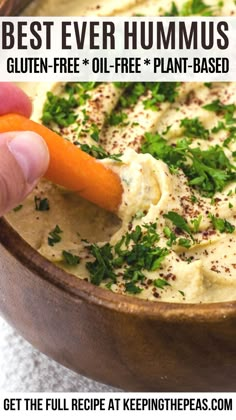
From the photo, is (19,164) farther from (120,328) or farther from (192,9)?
(192,9)

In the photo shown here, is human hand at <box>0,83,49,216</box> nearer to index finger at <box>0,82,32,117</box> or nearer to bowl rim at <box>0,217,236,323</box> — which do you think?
bowl rim at <box>0,217,236,323</box>

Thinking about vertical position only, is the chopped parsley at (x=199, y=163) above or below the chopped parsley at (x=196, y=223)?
above

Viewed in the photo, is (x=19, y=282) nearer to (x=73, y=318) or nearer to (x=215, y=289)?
(x=73, y=318)

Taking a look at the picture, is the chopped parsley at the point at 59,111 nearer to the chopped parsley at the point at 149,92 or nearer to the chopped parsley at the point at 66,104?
the chopped parsley at the point at 66,104

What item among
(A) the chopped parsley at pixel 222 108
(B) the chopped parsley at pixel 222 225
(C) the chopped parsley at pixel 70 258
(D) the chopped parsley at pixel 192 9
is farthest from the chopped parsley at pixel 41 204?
(D) the chopped parsley at pixel 192 9

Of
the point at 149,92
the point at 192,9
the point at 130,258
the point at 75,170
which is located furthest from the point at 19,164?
the point at 192,9
